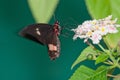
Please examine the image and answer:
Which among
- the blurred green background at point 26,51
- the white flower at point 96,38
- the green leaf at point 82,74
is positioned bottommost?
the green leaf at point 82,74

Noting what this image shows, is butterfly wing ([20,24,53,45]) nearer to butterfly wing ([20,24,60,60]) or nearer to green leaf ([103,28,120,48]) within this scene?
butterfly wing ([20,24,60,60])

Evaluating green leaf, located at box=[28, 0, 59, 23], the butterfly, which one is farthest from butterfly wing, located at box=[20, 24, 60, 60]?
green leaf, located at box=[28, 0, 59, 23]

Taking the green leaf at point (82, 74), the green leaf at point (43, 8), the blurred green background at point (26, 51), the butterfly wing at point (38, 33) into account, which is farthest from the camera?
the blurred green background at point (26, 51)

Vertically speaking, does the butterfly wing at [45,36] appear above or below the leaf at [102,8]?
above

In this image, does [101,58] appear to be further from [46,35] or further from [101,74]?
[46,35]

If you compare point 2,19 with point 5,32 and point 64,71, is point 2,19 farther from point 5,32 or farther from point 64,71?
point 64,71

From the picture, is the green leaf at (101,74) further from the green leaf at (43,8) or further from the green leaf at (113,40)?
the green leaf at (43,8)

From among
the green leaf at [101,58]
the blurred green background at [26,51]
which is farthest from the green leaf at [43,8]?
the blurred green background at [26,51]
